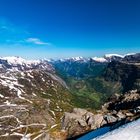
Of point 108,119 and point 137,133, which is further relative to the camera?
point 108,119

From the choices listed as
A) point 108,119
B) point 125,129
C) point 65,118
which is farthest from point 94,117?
point 125,129

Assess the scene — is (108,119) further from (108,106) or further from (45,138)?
A: (108,106)

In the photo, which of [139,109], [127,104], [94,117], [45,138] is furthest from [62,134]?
[127,104]

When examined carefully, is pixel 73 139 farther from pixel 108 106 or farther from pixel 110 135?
pixel 108 106

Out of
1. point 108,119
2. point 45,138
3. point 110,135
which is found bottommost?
point 45,138

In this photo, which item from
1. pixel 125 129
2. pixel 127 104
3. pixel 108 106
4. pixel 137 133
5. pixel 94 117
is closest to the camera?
pixel 137 133

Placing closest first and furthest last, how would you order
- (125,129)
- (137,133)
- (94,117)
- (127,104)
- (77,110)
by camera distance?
(137,133), (125,129), (94,117), (77,110), (127,104)

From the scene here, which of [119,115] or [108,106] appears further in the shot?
[108,106]

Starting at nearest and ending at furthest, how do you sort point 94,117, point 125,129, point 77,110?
point 125,129, point 94,117, point 77,110

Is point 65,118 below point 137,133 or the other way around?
below
